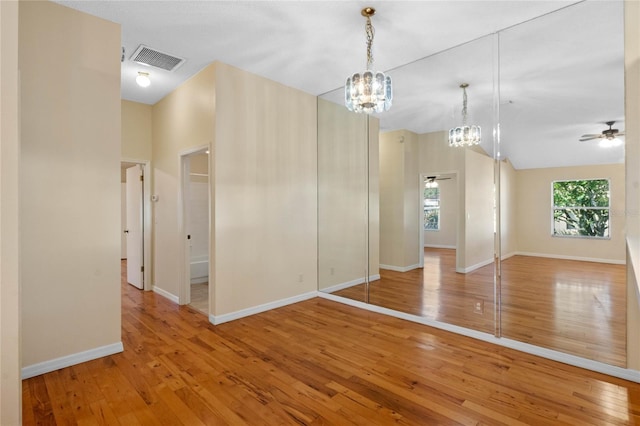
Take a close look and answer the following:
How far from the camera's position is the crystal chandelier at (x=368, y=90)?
8.70 ft

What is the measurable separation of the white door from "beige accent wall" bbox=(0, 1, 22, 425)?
4.11 meters

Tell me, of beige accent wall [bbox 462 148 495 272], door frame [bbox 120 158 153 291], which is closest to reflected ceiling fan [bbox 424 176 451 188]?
beige accent wall [bbox 462 148 495 272]

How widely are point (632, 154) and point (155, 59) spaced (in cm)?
467

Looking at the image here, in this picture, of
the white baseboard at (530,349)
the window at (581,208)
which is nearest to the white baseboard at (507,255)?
the window at (581,208)

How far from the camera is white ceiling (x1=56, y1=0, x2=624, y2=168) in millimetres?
2680

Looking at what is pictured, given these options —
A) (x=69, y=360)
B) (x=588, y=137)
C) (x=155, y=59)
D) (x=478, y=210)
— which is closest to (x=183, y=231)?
(x=69, y=360)

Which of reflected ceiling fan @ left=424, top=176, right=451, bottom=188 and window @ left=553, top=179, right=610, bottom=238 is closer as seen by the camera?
window @ left=553, top=179, right=610, bottom=238

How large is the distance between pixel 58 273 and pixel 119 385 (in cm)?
110

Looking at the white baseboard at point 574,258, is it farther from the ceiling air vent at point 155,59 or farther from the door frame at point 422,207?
the ceiling air vent at point 155,59

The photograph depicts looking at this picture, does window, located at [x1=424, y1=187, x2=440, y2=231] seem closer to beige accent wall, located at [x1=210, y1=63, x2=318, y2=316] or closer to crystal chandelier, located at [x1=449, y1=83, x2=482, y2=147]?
crystal chandelier, located at [x1=449, y1=83, x2=482, y2=147]

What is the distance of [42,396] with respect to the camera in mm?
2297

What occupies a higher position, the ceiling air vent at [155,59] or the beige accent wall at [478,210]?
the ceiling air vent at [155,59]

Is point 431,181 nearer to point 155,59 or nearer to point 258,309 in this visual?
point 258,309

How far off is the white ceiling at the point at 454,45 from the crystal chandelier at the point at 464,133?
8 cm
